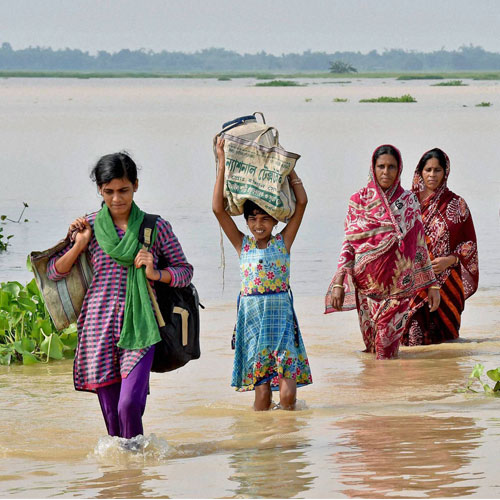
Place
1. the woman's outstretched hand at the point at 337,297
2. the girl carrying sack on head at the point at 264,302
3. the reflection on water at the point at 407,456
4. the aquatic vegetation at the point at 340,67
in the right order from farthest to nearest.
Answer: the aquatic vegetation at the point at 340,67 → the woman's outstretched hand at the point at 337,297 → the girl carrying sack on head at the point at 264,302 → the reflection on water at the point at 407,456

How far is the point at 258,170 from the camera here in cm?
687

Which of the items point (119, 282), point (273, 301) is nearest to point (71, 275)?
point (119, 282)

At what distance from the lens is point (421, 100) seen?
66.9 metres

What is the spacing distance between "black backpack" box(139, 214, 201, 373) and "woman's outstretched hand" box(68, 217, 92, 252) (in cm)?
24

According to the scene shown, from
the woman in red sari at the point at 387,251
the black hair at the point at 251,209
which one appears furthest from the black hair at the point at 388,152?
the black hair at the point at 251,209

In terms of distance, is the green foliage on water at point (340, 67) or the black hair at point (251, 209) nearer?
the black hair at point (251, 209)

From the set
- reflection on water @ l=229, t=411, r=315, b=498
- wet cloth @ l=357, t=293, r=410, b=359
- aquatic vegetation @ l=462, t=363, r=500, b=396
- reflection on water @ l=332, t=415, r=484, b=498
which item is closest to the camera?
reflection on water @ l=332, t=415, r=484, b=498

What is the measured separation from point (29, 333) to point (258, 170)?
298 cm

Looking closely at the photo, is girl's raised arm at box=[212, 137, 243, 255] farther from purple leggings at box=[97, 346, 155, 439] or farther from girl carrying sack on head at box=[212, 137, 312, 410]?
purple leggings at box=[97, 346, 155, 439]

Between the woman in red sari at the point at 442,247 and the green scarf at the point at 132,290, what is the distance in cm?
391

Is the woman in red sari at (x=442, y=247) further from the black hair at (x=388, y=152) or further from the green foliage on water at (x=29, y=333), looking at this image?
the green foliage on water at (x=29, y=333)

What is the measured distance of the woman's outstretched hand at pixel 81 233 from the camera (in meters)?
5.91

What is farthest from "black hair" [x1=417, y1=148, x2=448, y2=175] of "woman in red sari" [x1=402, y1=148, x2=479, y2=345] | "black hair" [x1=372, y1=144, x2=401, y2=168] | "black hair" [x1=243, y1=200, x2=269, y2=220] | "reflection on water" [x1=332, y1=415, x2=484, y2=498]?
"reflection on water" [x1=332, y1=415, x2=484, y2=498]

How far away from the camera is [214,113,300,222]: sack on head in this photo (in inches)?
269
